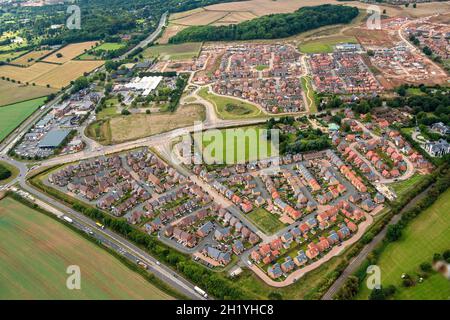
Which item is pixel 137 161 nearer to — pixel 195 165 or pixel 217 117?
pixel 195 165

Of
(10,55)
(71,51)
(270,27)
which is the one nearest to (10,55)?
(10,55)

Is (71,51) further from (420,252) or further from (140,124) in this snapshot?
(420,252)

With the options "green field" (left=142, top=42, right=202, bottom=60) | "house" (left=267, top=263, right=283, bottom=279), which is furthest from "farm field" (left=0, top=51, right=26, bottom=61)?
"house" (left=267, top=263, right=283, bottom=279)

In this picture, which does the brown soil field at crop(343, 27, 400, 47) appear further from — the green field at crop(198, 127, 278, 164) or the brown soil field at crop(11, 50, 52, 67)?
the brown soil field at crop(11, 50, 52, 67)

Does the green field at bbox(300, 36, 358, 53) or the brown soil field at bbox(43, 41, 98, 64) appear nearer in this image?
the green field at bbox(300, 36, 358, 53)

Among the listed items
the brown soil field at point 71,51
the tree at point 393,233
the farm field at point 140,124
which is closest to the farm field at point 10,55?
the brown soil field at point 71,51

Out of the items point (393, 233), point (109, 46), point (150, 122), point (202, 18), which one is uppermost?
point (202, 18)
